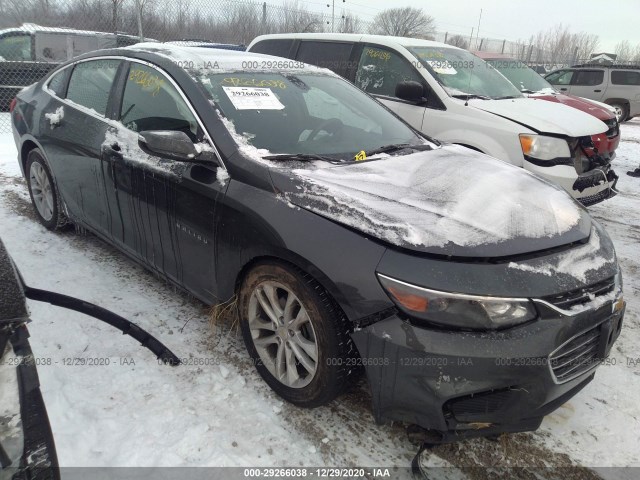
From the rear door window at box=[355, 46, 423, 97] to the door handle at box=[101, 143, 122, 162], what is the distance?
3.28 m

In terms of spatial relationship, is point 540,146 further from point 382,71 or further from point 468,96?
point 382,71

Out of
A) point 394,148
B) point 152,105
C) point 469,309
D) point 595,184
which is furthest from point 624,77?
point 469,309

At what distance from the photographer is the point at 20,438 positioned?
120 cm

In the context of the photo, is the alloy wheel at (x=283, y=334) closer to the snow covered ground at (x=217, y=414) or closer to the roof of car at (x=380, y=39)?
the snow covered ground at (x=217, y=414)

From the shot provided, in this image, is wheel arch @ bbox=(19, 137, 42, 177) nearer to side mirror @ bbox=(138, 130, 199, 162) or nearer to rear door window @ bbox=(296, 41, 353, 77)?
side mirror @ bbox=(138, 130, 199, 162)

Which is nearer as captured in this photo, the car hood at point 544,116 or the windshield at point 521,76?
the car hood at point 544,116

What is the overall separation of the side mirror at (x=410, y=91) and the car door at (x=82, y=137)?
282cm

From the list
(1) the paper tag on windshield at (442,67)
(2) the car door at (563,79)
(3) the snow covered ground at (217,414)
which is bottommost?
(3) the snow covered ground at (217,414)

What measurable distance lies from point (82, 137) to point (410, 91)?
3.18 m

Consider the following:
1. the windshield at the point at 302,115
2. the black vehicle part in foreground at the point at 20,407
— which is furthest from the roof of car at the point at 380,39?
the black vehicle part in foreground at the point at 20,407

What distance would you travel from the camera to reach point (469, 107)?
4848 mm

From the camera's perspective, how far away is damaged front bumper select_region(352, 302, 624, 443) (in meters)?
1.77

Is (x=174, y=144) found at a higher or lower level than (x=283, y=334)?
higher

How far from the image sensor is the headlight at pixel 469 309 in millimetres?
1789
